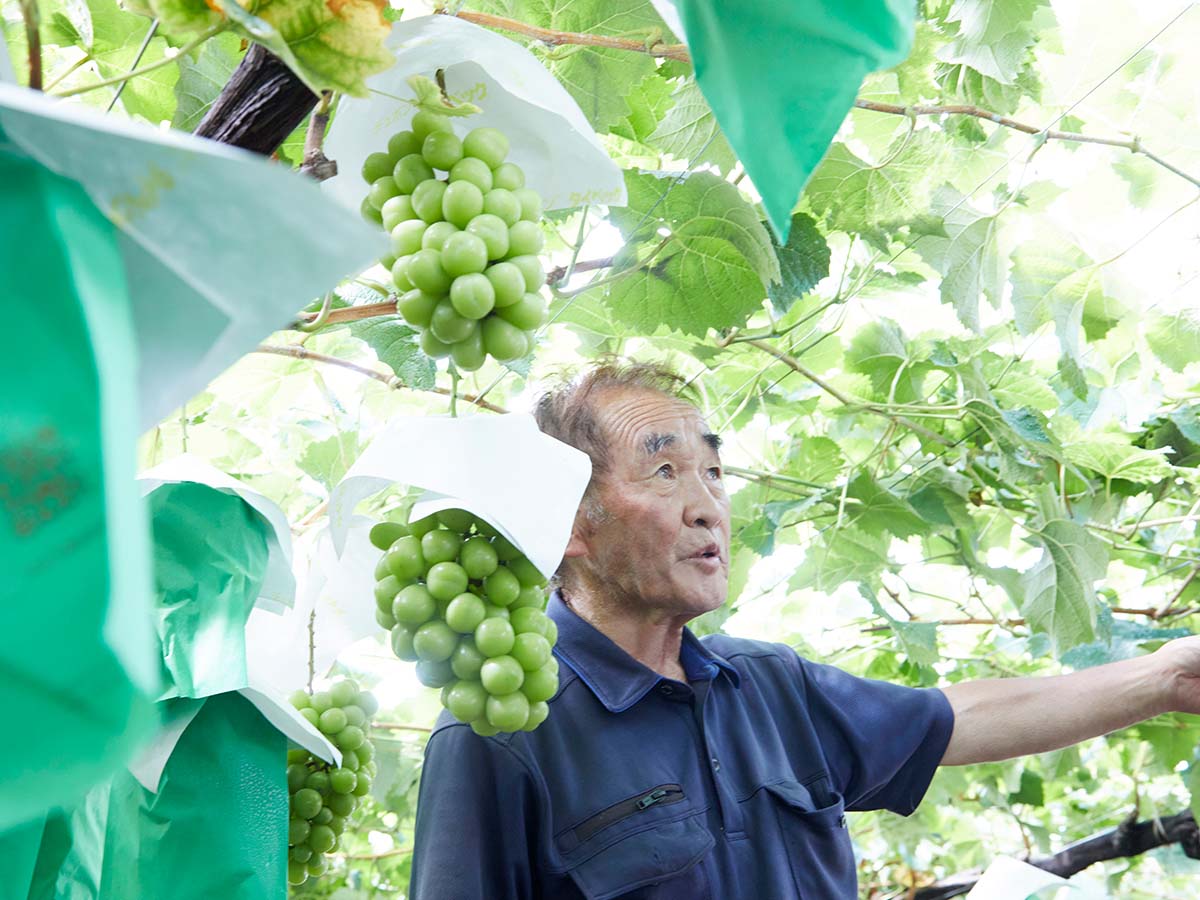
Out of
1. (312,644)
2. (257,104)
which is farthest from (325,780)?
(257,104)

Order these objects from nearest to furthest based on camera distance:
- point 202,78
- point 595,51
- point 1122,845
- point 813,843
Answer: point 202,78
point 595,51
point 813,843
point 1122,845

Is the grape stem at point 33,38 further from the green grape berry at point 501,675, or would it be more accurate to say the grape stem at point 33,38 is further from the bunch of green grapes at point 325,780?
the bunch of green grapes at point 325,780

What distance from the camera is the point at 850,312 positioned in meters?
1.85

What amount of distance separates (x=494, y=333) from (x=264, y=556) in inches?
13.1

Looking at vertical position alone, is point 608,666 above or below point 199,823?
above

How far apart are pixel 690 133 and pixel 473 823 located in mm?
802

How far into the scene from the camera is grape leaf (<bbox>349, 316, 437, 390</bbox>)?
3.87 feet

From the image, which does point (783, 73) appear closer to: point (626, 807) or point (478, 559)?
point (478, 559)

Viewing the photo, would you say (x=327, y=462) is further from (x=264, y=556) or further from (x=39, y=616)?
(x=39, y=616)

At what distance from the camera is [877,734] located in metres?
1.71

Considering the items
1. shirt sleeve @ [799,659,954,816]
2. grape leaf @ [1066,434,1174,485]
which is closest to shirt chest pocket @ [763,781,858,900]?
shirt sleeve @ [799,659,954,816]

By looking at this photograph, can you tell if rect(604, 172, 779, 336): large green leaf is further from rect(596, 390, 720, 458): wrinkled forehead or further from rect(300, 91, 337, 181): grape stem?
rect(300, 91, 337, 181): grape stem

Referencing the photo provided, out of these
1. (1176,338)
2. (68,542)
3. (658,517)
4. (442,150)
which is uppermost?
(1176,338)

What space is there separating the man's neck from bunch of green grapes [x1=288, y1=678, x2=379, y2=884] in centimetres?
59
